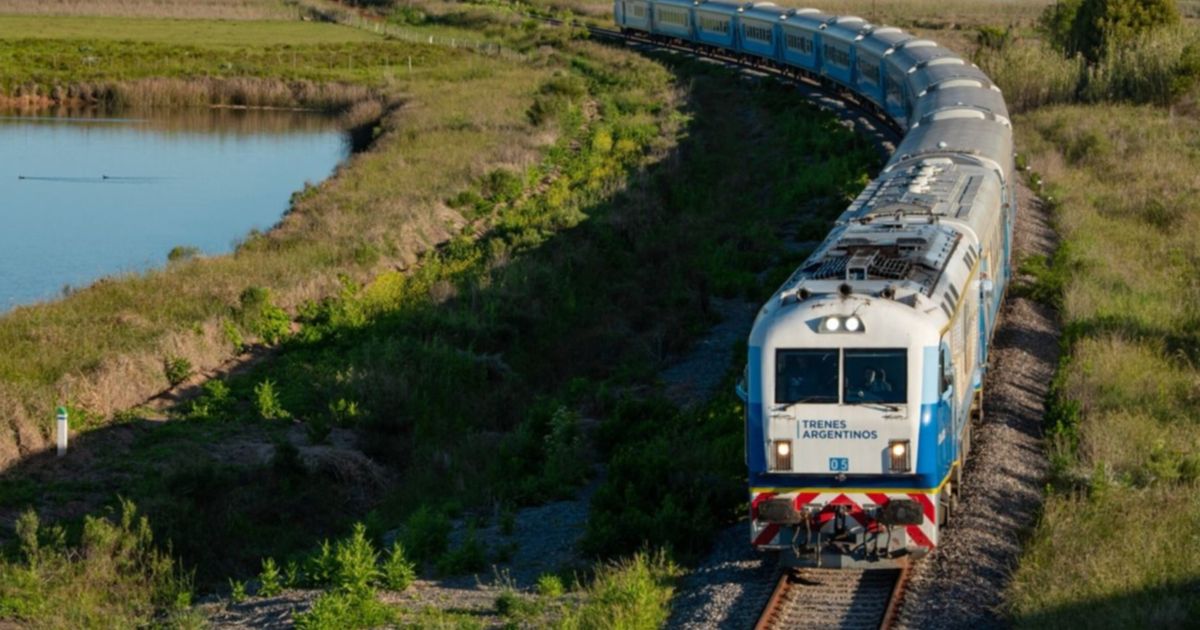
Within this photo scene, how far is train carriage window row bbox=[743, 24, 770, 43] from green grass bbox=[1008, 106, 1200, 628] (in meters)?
25.1

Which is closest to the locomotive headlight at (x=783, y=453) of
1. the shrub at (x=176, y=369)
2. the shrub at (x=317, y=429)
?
the shrub at (x=317, y=429)

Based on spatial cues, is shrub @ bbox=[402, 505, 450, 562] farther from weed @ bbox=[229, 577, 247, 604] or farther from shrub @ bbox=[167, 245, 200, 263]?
shrub @ bbox=[167, 245, 200, 263]

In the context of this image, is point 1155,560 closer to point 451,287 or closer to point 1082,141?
point 451,287

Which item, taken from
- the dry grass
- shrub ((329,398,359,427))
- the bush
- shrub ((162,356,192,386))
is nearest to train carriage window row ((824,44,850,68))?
shrub ((162,356,192,386))

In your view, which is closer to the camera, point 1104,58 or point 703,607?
point 703,607

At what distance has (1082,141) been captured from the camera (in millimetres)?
43188

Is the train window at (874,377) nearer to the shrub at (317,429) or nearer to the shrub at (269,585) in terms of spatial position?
the shrub at (269,585)

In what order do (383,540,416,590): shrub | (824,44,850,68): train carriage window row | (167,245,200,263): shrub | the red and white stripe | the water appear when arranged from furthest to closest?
(824,44,850,68): train carriage window row < the water < (167,245,200,263): shrub < (383,540,416,590): shrub < the red and white stripe

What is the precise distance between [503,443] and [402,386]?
10.2ft

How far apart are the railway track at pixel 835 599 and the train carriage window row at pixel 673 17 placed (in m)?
59.8

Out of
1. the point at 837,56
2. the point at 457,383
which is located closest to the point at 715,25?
the point at 837,56

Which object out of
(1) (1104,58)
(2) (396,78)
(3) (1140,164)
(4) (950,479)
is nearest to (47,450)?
(4) (950,479)

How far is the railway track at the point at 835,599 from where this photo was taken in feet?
43.9

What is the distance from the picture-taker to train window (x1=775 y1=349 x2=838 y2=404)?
1379cm
